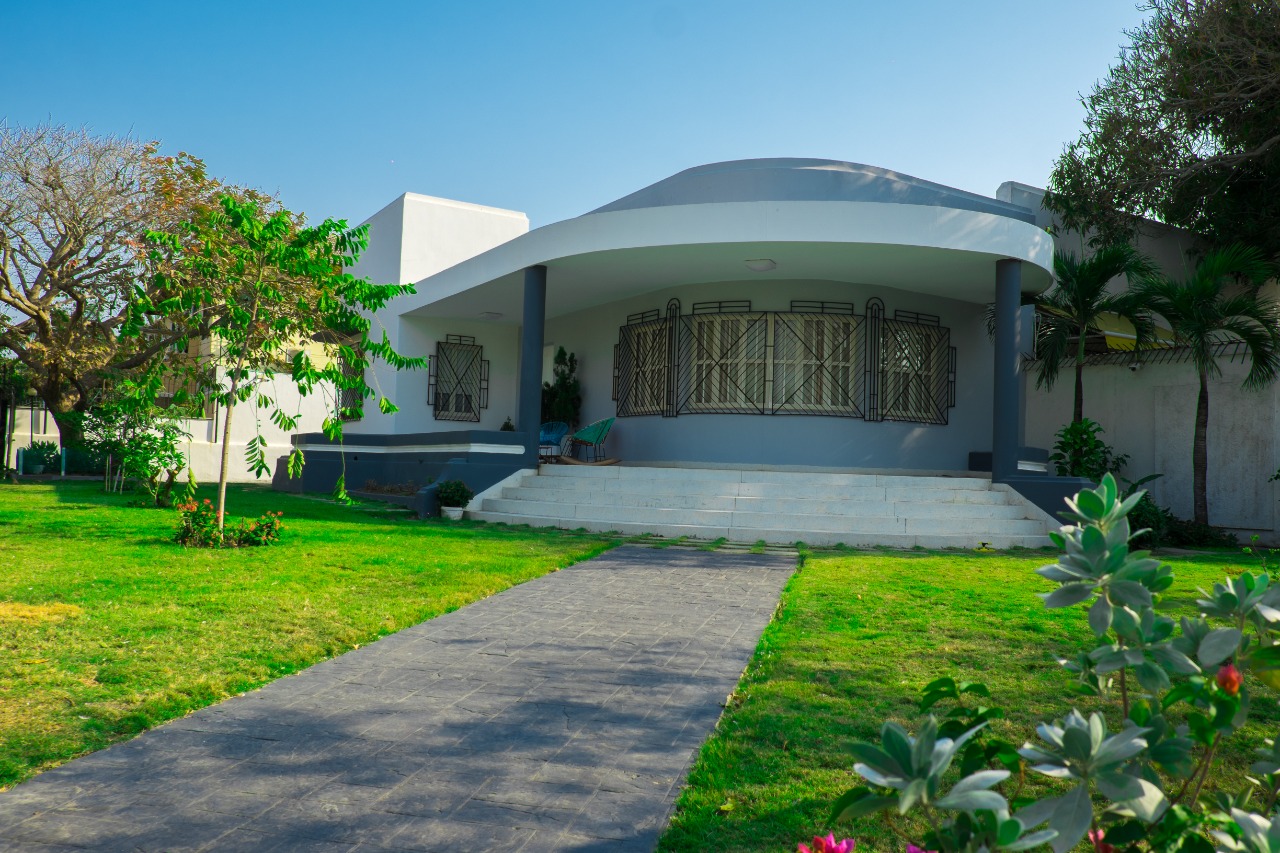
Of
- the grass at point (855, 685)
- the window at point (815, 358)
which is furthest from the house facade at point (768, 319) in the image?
the grass at point (855, 685)

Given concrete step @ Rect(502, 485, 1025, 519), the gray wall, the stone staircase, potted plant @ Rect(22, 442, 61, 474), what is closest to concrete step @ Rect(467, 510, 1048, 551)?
the stone staircase

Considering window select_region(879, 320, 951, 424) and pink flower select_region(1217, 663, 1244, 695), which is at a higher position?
window select_region(879, 320, 951, 424)

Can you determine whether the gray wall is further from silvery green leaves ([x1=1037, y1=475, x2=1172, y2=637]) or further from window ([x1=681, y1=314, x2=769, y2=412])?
silvery green leaves ([x1=1037, y1=475, x2=1172, y2=637])

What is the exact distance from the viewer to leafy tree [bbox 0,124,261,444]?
1805 cm

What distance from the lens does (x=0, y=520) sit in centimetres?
1085

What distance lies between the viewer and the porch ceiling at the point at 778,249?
12.0 metres

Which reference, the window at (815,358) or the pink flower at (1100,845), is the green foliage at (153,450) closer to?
the window at (815,358)

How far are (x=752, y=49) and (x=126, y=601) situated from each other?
27.4ft

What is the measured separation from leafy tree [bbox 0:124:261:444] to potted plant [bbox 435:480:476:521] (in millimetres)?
8339

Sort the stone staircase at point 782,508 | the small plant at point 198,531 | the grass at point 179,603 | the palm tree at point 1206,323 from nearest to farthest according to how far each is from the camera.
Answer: the grass at point 179,603 < the small plant at point 198,531 < the stone staircase at point 782,508 < the palm tree at point 1206,323

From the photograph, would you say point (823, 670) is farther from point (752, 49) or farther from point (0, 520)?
point (0, 520)

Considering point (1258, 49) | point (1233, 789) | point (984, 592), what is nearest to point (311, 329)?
point (984, 592)

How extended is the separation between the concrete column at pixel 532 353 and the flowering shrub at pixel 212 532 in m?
4.84

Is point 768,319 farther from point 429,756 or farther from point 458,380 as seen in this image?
point 429,756
